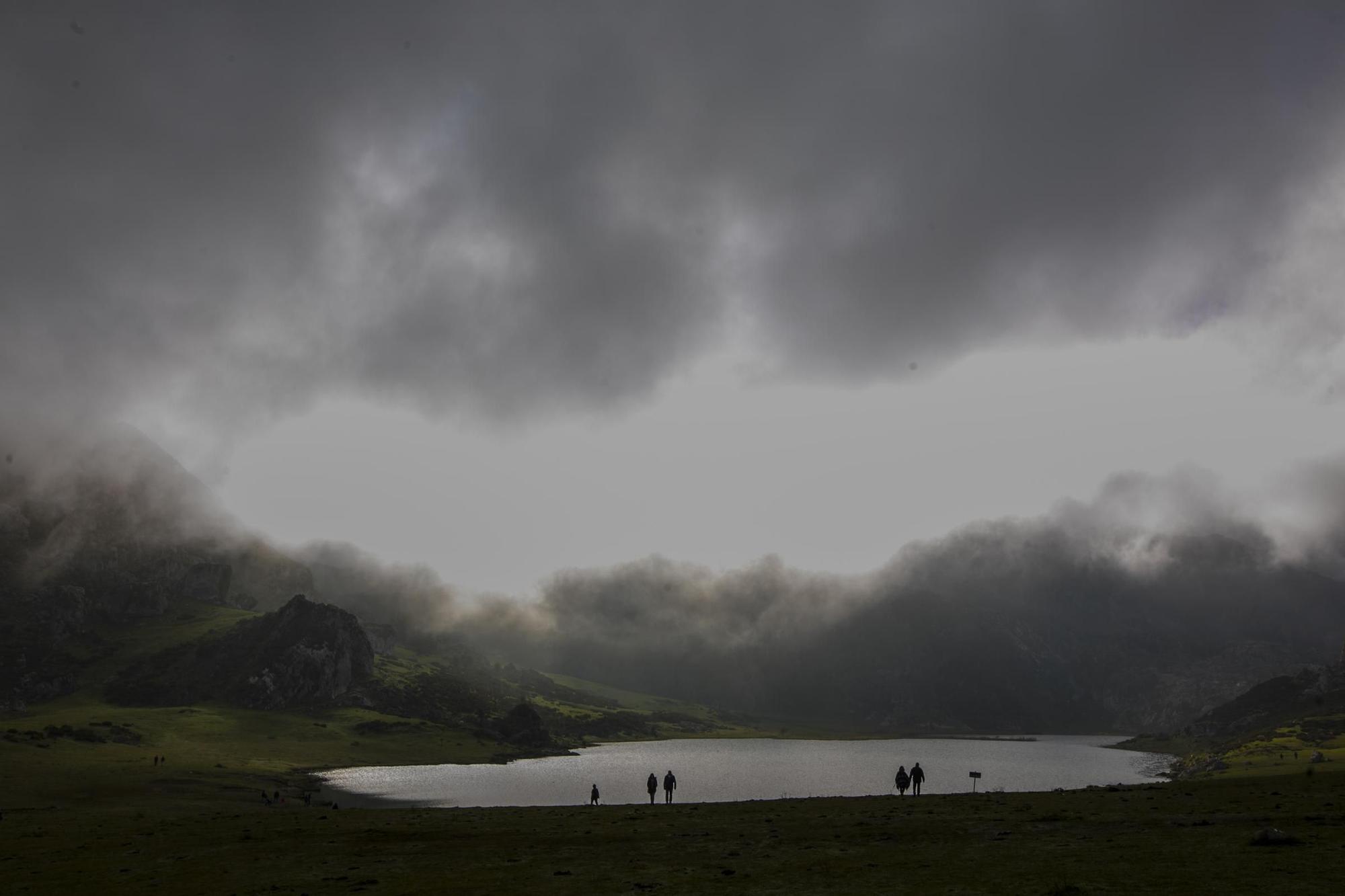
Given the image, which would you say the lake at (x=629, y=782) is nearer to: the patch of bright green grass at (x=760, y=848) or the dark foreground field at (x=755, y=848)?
the patch of bright green grass at (x=760, y=848)

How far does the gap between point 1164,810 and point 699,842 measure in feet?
95.7

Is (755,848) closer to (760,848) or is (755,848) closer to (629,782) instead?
(760,848)

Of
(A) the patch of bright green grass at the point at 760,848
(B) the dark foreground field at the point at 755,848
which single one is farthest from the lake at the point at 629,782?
(B) the dark foreground field at the point at 755,848

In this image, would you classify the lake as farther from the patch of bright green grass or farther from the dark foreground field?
the dark foreground field

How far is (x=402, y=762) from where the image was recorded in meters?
195

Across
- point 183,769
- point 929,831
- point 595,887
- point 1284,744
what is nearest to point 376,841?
point 595,887

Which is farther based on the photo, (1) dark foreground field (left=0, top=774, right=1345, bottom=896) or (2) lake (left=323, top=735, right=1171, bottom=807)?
(2) lake (left=323, top=735, right=1171, bottom=807)

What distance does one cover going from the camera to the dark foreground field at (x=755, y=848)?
29.7 meters

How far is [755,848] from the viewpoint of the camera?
4075cm

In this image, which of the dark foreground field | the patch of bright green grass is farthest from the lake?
the dark foreground field

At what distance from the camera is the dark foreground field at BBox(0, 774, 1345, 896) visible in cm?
2969

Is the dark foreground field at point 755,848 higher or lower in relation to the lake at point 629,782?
higher

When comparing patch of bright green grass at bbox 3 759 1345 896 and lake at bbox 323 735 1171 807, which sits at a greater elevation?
patch of bright green grass at bbox 3 759 1345 896

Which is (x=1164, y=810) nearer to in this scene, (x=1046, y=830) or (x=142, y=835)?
(x=1046, y=830)
